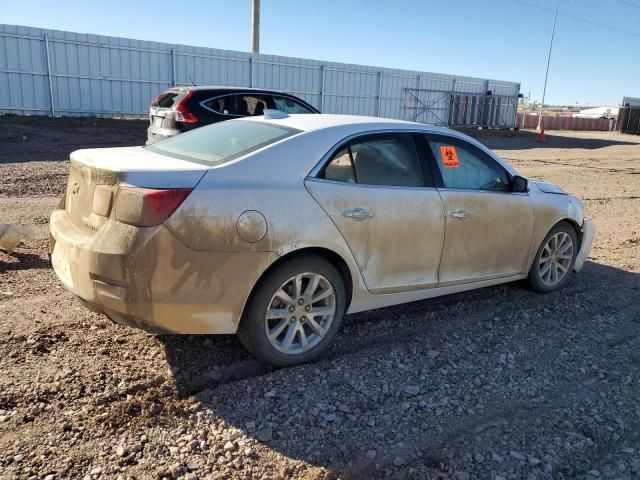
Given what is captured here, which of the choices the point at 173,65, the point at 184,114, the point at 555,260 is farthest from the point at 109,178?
the point at 173,65

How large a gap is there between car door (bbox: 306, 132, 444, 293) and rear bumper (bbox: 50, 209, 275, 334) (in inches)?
27.4

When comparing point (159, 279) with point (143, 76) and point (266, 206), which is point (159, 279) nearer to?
point (266, 206)

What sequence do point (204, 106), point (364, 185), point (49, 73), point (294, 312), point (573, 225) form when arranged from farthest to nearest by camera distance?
1. point (49, 73)
2. point (204, 106)
3. point (573, 225)
4. point (364, 185)
5. point (294, 312)

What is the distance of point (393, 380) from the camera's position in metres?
3.65

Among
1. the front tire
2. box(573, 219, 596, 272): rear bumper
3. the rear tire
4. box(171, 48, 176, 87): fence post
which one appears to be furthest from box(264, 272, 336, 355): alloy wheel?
box(171, 48, 176, 87): fence post

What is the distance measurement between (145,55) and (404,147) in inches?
793

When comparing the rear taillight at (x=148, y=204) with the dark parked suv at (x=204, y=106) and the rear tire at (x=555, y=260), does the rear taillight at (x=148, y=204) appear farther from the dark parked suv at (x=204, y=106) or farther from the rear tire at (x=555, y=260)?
the dark parked suv at (x=204, y=106)

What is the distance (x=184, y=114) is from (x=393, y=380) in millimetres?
7624

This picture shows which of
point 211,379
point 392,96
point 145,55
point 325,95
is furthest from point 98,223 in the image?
point 392,96

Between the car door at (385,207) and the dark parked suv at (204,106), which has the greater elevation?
the dark parked suv at (204,106)

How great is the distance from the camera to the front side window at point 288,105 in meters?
11.0

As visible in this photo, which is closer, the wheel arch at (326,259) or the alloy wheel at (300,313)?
the wheel arch at (326,259)

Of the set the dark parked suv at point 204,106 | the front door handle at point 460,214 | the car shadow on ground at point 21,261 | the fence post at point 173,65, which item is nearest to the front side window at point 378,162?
the front door handle at point 460,214

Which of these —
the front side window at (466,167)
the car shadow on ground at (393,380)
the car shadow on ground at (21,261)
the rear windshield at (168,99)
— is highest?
the rear windshield at (168,99)
